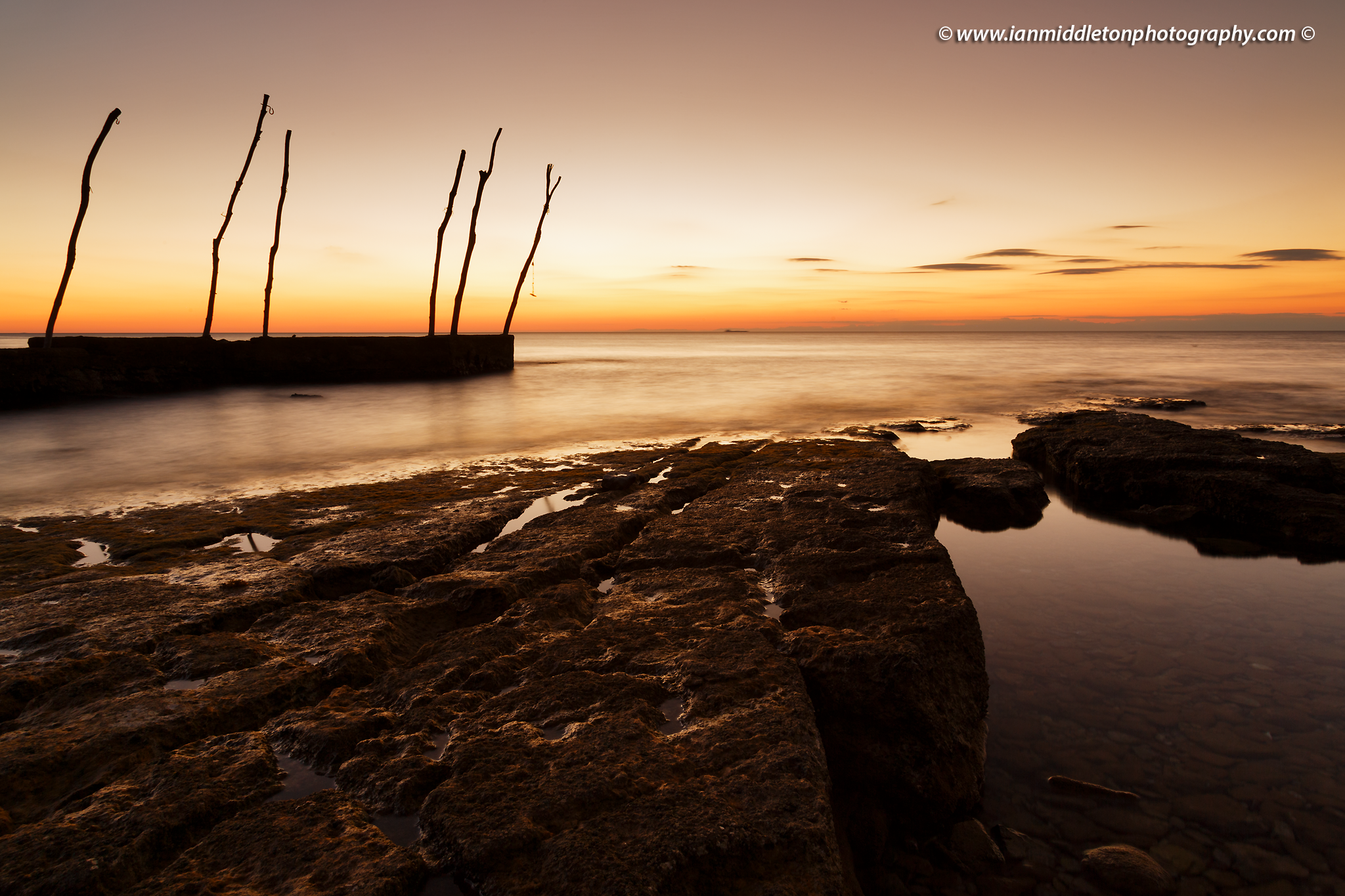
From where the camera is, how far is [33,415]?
12.5 m

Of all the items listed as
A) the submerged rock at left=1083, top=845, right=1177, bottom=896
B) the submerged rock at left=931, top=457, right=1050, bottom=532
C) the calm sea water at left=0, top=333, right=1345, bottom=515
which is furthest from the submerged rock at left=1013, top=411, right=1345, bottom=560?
the submerged rock at left=1083, top=845, right=1177, bottom=896

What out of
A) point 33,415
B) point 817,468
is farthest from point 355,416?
point 817,468

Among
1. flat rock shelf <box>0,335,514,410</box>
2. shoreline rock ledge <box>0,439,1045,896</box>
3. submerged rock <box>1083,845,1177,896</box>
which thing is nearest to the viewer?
shoreline rock ledge <box>0,439,1045,896</box>

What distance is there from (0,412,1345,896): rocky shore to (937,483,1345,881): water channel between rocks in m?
0.03

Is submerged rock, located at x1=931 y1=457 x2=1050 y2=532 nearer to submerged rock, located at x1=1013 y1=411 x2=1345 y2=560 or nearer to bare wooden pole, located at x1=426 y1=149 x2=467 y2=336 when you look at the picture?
submerged rock, located at x1=1013 y1=411 x2=1345 y2=560

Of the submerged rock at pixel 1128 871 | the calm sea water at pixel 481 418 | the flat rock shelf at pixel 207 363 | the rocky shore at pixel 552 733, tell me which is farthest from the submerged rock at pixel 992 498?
the flat rock shelf at pixel 207 363

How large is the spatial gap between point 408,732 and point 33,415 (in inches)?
604

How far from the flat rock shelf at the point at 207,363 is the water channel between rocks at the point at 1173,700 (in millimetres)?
17463

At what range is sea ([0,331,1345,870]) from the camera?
269 centimetres

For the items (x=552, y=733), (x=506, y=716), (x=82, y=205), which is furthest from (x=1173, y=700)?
(x=82, y=205)

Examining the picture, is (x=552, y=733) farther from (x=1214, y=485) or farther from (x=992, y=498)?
(x=1214, y=485)

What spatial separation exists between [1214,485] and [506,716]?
6.69 meters

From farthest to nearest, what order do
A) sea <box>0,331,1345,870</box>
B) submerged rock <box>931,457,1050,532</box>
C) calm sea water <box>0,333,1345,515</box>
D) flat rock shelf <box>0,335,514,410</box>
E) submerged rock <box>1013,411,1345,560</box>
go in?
flat rock shelf <box>0,335,514,410</box>
calm sea water <box>0,333,1345,515</box>
submerged rock <box>931,457,1050,532</box>
submerged rock <box>1013,411,1345,560</box>
sea <box>0,331,1345,870</box>

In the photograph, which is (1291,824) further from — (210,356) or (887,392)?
(210,356)
